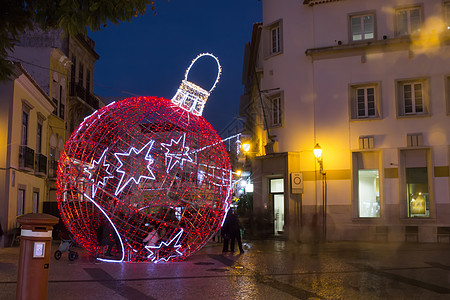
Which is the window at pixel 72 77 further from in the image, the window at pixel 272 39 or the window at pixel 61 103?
the window at pixel 272 39

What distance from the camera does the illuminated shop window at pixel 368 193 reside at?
870 inches

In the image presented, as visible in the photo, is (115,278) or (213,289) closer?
(213,289)

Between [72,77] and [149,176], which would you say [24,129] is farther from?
[149,176]

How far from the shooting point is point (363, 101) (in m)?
22.7

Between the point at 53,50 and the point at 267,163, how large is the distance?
12.5m

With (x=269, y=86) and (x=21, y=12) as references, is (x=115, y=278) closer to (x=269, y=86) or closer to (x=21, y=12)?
(x=21, y=12)

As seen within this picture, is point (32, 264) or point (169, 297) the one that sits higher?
point (32, 264)

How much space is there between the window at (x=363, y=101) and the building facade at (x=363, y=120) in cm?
4

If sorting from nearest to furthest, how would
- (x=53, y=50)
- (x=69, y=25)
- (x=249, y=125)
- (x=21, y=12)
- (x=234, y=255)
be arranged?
(x=69, y=25), (x=21, y=12), (x=234, y=255), (x=53, y=50), (x=249, y=125)

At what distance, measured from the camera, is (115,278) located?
1098cm

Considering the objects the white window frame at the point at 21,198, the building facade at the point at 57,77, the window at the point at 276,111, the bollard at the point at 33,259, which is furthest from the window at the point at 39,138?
the bollard at the point at 33,259

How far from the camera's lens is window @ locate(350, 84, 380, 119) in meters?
22.5

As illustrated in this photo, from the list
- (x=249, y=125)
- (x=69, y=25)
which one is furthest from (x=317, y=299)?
(x=249, y=125)

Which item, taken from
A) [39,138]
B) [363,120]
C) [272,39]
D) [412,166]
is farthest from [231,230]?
[39,138]
